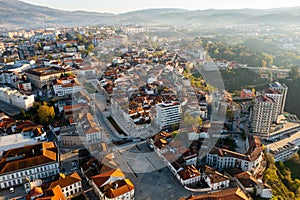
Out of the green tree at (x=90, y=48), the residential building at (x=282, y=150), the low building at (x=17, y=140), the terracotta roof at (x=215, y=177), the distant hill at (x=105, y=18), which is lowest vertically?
the residential building at (x=282, y=150)

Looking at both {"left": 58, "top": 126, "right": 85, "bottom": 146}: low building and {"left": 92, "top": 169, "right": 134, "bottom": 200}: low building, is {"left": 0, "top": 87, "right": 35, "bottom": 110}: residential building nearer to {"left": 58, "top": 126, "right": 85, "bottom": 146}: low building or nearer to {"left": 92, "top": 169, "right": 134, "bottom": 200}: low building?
{"left": 58, "top": 126, "right": 85, "bottom": 146}: low building

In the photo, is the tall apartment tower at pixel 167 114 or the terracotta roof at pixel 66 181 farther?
the tall apartment tower at pixel 167 114

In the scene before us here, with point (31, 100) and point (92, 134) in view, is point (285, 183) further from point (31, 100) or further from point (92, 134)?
point (31, 100)

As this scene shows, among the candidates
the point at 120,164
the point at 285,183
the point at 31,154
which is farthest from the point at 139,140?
the point at 285,183

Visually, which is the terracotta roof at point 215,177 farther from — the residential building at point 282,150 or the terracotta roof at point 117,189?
the residential building at point 282,150

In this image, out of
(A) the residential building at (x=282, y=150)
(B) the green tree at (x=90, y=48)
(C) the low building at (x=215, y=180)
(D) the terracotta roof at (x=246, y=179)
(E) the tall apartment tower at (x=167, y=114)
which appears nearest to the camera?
(C) the low building at (x=215, y=180)

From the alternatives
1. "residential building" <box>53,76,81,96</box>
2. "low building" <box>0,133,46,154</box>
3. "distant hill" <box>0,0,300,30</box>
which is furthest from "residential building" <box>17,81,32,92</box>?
"distant hill" <box>0,0,300,30</box>

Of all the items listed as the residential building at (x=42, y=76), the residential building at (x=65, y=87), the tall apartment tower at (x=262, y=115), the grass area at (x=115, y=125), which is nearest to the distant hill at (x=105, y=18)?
the residential building at (x=42, y=76)
